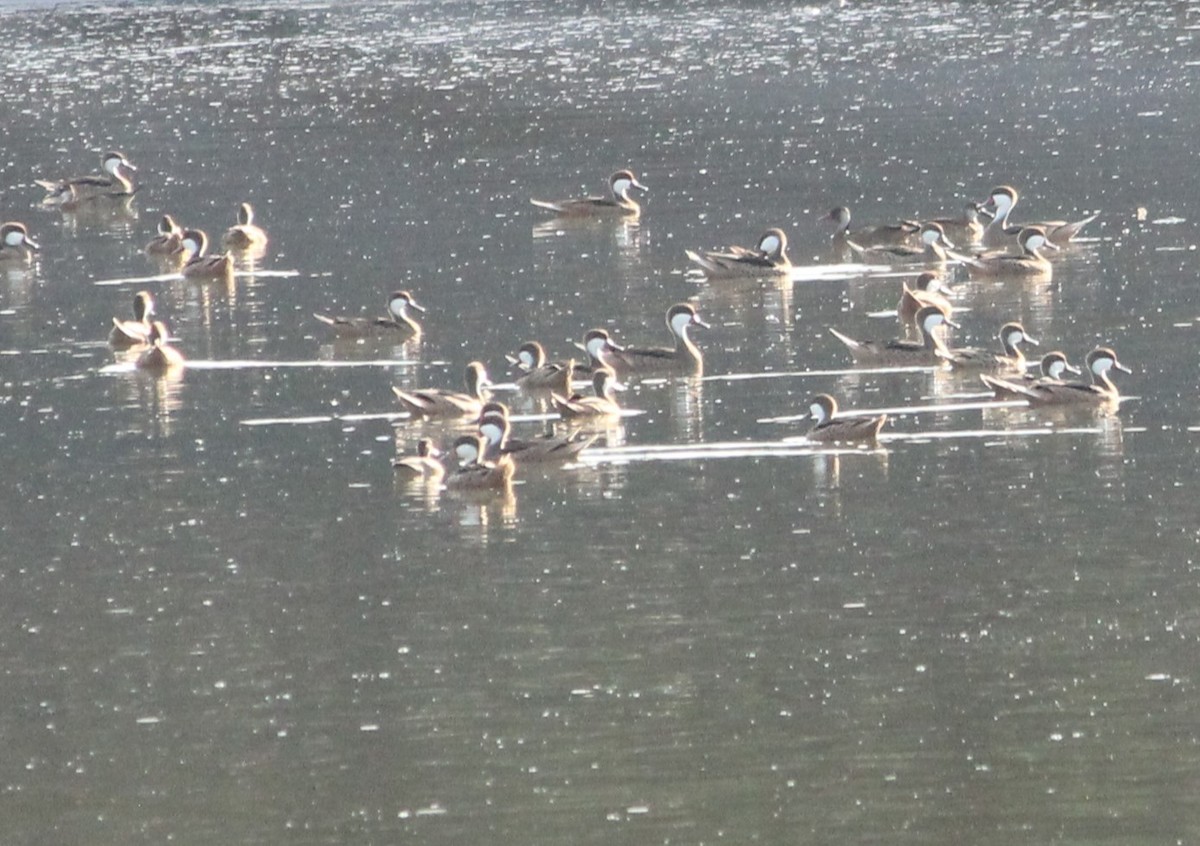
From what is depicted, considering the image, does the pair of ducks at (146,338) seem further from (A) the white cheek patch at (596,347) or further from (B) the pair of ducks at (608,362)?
(A) the white cheek patch at (596,347)

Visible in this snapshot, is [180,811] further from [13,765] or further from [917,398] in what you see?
[917,398]

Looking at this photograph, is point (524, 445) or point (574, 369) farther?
point (574, 369)

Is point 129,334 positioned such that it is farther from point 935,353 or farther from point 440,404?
point 935,353

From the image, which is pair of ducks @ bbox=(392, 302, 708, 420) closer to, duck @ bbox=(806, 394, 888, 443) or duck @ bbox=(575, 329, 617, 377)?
duck @ bbox=(575, 329, 617, 377)

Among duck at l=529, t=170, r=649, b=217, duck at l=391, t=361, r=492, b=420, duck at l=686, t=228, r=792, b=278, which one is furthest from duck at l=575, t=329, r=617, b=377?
duck at l=529, t=170, r=649, b=217

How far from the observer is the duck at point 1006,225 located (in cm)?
2391

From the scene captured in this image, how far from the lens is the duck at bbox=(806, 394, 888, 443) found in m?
15.2

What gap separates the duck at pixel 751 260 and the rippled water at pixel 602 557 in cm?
26

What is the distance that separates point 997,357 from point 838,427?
2576 mm

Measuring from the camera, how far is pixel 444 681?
→ 1062 centimetres

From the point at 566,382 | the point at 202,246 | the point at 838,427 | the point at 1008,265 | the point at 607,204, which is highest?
the point at 607,204

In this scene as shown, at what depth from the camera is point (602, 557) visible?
1258cm

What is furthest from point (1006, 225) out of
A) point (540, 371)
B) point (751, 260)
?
point (540, 371)

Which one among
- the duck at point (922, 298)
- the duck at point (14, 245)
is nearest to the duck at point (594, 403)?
the duck at point (922, 298)
